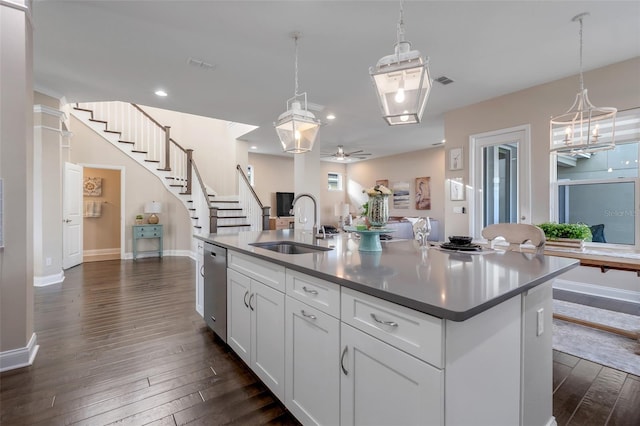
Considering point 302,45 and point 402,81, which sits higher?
point 302,45

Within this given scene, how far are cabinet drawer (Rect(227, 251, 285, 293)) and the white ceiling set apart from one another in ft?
6.92

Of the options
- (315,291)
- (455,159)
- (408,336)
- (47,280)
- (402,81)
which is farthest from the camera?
(455,159)

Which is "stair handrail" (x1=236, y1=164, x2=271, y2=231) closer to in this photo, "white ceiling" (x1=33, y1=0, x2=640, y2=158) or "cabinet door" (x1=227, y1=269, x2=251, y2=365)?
"white ceiling" (x1=33, y1=0, x2=640, y2=158)

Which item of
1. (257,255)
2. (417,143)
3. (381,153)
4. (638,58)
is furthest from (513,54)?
(381,153)

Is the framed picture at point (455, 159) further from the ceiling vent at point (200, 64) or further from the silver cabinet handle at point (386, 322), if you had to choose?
the silver cabinet handle at point (386, 322)

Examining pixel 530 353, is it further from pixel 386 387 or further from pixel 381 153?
pixel 381 153

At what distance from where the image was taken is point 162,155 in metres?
7.05

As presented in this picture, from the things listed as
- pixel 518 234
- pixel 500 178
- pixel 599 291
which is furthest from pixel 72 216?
pixel 599 291

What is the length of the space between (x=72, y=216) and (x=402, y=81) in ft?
21.7

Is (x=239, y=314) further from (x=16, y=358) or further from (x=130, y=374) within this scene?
(x=16, y=358)

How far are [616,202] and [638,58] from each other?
1679 mm

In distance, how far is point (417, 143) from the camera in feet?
25.5

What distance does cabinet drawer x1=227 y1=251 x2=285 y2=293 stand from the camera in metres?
1.72

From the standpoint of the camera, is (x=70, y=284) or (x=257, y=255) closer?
(x=257, y=255)
